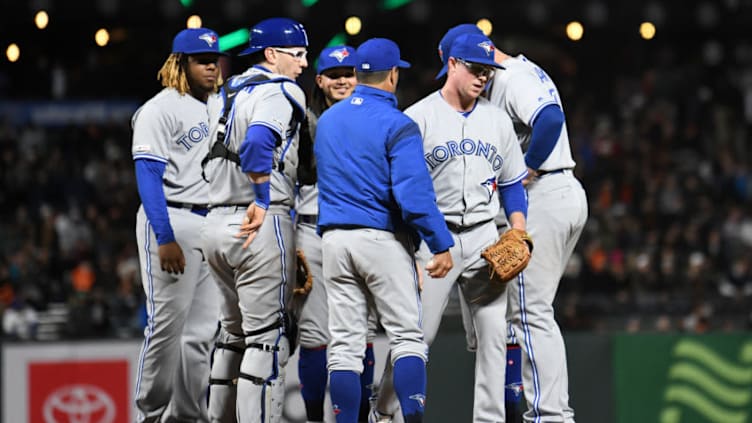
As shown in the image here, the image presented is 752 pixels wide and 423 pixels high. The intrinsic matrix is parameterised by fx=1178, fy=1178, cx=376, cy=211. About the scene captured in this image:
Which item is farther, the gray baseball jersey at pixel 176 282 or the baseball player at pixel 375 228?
the gray baseball jersey at pixel 176 282

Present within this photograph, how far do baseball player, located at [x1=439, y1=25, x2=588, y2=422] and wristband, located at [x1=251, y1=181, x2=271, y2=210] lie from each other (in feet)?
4.39

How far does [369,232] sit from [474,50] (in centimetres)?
105

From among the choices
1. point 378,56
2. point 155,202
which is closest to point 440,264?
point 378,56

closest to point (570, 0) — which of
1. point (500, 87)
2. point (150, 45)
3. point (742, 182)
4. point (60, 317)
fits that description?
point (742, 182)

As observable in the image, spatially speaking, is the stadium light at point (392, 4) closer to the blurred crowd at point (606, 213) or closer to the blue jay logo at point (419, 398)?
the blurred crowd at point (606, 213)

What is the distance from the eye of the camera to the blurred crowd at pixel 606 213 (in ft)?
40.3

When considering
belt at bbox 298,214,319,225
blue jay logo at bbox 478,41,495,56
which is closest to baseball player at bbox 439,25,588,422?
blue jay logo at bbox 478,41,495,56

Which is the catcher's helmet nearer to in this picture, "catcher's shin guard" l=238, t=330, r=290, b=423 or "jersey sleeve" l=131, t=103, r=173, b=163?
"jersey sleeve" l=131, t=103, r=173, b=163

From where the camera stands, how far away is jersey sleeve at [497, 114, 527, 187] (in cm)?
600

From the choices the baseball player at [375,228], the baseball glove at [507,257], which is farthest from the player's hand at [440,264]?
the baseball glove at [507,257]

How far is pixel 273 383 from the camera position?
19.2ft

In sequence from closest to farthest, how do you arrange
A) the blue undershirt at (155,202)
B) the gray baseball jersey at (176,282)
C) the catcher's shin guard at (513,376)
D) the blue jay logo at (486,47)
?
the blue jay logo at (486,47)
the catcher's shin guard at (513,376)
the blue undershirt at (155,202)
the gray baseball jersey at (176,282)

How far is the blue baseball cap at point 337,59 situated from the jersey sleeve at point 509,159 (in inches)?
40.3

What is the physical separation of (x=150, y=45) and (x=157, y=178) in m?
13.4
